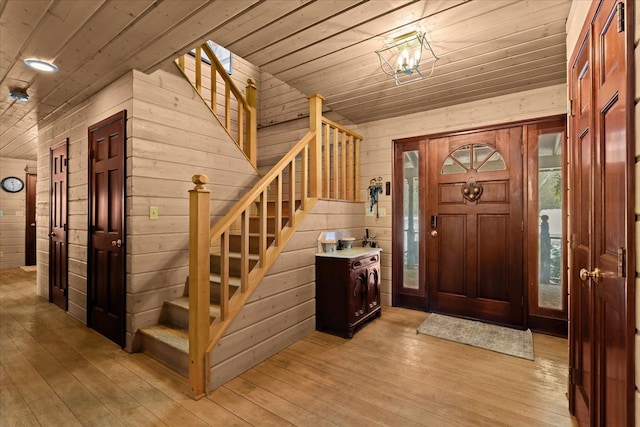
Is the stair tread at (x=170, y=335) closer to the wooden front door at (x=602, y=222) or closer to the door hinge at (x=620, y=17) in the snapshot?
the wooden front door at (x=602, y=222)

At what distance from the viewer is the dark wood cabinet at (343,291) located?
2930 millimetres

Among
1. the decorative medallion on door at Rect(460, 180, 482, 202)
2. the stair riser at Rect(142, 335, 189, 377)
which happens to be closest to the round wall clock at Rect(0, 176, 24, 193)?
the stair riser at Rect(142, 335, 189, 377)

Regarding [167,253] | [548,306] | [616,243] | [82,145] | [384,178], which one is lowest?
[548,306]

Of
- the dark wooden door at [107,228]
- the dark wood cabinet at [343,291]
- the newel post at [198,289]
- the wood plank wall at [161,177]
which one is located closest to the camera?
the newel post at [198,289]

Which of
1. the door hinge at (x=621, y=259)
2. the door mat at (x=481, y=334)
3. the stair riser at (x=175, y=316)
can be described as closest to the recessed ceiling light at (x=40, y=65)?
the stair riser at (x=175, y=316)

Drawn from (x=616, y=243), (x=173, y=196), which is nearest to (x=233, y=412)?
(x=173, y=196)

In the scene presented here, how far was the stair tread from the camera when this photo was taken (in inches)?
91.4

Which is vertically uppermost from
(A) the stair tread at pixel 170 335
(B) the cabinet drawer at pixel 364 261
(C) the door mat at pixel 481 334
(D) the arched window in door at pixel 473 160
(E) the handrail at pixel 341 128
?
(E) the handrail at pixel 341 128

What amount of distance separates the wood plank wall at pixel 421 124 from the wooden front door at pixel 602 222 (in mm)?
1521

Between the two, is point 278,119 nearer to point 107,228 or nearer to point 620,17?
point 107,228

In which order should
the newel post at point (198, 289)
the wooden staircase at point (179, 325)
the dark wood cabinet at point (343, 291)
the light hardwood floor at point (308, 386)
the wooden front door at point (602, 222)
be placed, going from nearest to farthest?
1. the wooden front door at point (602, 222)
2. the light hardwood floor at point (308, 386)
3. the newel post at point (198, 289)
4. the wooden staircase at point (179, 325)
5. the dark wood cabinet at point (343, 291)

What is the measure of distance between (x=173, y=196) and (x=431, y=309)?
3.11 meters

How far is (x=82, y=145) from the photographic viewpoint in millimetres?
3295

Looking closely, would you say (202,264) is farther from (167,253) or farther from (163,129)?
(163,129)
